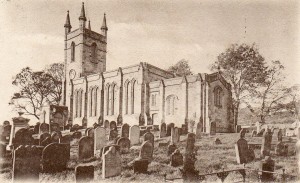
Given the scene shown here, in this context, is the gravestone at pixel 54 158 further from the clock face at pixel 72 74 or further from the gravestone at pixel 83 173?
the clock face at pixel 72 74

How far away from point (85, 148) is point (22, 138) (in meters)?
3.22

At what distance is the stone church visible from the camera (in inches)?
971

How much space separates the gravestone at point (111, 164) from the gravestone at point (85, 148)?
2.30 m

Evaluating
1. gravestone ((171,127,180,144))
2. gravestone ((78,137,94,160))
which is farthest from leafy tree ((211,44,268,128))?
gravestone ((78,137,94,160))

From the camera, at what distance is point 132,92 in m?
29.2

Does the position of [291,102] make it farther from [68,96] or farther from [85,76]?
[68,96]

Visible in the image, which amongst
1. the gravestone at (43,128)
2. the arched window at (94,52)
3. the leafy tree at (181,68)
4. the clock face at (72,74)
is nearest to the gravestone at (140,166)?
the gravestone at (43,128)

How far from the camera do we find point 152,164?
395 inches

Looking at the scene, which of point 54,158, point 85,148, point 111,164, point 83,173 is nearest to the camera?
point 83,173

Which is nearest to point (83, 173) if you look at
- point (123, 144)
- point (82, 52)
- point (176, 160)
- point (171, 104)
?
point (176, 160)

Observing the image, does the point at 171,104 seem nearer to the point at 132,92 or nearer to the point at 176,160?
the point at 132,92

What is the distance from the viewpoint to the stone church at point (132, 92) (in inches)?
971

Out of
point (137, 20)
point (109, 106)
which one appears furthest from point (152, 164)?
point (109, 106)

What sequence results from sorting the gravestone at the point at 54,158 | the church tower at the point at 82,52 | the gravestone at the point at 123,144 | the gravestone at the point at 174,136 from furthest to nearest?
1. the church tower at the point at 82,52
2. the gravestone at the point at 174,136
3. the gravestone at the point at 123,144
4. the gravestone at the point at 54,158
